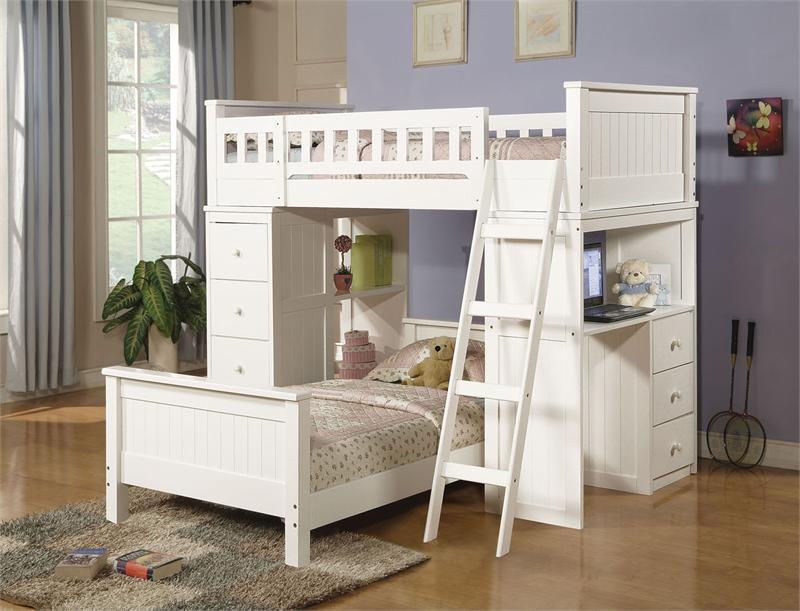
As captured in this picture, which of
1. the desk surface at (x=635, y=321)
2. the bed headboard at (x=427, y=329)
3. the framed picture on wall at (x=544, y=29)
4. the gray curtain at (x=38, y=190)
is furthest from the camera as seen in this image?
the gray curtain at (x=38, y=190)

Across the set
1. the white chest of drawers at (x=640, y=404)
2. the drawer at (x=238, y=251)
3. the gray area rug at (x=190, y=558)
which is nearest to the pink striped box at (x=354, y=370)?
the drawer at (x=238, y=251)

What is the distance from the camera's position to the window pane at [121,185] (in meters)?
6.67

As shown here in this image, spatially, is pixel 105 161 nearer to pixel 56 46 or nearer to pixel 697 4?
pixel 56 46

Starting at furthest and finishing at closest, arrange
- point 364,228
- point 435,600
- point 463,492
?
point 364,228
point 463,492
point 435,600

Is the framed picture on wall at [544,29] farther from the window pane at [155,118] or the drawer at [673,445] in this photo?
the window pane at [155,118]

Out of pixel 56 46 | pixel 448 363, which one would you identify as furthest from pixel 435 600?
pixel 56 46

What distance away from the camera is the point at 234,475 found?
355 centimetres

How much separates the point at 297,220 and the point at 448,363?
94cm

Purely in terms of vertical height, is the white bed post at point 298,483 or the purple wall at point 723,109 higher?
the purple wall at point 723,109

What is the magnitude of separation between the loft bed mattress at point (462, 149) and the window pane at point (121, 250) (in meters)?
2.28

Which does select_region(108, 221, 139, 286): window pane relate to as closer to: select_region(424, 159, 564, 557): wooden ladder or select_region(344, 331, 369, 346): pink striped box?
select_region(344, 331, 369, 346): pink striped box

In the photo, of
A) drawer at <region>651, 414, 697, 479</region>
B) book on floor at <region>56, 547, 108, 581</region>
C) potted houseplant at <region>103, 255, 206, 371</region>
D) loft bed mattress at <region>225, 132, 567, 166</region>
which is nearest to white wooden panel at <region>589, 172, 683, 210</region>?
loft bed mattress at <region>225, 132, 567, 166</region>

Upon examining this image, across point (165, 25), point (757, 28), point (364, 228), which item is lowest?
point (364, 228)

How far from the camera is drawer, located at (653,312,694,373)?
4352 millimetres
